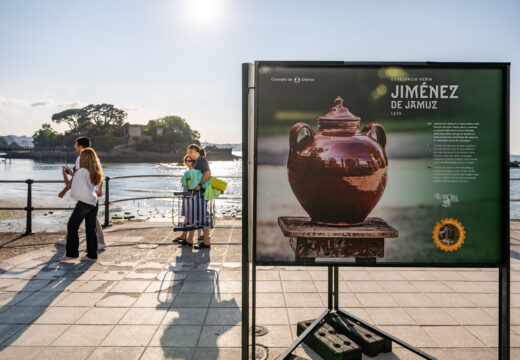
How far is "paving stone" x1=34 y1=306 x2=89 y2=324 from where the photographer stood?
10.6ft

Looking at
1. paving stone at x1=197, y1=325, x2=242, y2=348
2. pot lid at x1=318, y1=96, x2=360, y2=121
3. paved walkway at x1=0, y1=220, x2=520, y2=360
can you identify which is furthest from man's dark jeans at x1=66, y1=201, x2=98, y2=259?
pot lid at x1=318, y1=96, x2=360, y2=121

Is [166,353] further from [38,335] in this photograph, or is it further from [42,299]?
[42,299]

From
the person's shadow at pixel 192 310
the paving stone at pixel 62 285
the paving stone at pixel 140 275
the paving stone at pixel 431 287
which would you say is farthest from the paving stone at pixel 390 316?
the paving stone at pixel 62 285

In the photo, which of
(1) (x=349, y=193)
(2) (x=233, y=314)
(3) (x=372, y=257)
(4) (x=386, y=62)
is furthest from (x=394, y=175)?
(2) (x=233, y=314)

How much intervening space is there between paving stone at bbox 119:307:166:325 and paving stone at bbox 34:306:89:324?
431 mm

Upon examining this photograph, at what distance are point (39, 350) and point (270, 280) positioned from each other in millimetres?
2385

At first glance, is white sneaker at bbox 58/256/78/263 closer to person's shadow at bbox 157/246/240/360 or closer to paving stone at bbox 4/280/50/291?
paving stone at bbox 4/280/50/291

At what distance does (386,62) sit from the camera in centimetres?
227

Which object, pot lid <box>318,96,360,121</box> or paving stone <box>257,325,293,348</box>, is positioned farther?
paving stone <box>257,325,293,348</box>

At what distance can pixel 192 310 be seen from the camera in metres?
3.48

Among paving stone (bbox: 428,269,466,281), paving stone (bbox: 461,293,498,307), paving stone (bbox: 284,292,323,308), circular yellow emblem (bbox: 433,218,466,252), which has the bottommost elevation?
paving stone (bbox: 284,292,323,308)

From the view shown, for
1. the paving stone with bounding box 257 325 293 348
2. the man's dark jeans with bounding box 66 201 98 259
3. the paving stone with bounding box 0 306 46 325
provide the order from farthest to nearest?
the man's dark jeans with bounding box 66 201 98 259
the paving stone with bounding box 0 306 46 325
the paving stone with bounding box 257 325 293 348

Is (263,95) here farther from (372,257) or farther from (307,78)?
(372,257)

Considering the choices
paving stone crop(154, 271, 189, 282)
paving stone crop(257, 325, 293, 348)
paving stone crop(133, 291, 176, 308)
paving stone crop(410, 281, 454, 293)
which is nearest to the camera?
paving stone crop(257, 325, 293, 348)
